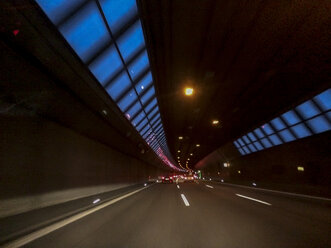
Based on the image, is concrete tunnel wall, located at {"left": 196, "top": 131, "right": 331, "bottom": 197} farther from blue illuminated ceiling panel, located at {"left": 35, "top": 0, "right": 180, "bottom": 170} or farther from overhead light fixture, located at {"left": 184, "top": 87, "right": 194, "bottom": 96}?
blue illuminated ceiling panel, located at {"left": 35, "top": 0, "right": 180, "bottom": 170}

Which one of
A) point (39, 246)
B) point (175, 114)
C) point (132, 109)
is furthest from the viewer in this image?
point (175, 114)

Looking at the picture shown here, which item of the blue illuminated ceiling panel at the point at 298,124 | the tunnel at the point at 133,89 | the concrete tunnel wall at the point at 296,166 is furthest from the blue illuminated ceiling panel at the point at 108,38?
the concrete tunnel wall at the point at 296,166

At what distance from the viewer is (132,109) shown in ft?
66.1

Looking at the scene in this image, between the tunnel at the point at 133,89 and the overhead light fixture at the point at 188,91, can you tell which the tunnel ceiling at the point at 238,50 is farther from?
the overhead light fixture at the point at 188,91

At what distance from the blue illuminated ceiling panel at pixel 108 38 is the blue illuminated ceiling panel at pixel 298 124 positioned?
11.4 m

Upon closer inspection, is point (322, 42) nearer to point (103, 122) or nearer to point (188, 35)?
point (188, 35)

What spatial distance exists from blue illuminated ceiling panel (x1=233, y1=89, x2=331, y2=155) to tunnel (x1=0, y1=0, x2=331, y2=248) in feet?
0.67

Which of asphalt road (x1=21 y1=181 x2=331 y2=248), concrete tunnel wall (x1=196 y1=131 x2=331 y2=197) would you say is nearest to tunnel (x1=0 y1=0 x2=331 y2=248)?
asphalt road (x1=21 y1=181 x2=331 y2=248)

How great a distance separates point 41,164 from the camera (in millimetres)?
11734

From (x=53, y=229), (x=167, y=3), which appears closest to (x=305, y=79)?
(x=167, y=3)

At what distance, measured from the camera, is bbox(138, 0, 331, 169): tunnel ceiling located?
8055 millimetres

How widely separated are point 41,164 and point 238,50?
9.46m

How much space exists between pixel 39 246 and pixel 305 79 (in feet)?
44.3

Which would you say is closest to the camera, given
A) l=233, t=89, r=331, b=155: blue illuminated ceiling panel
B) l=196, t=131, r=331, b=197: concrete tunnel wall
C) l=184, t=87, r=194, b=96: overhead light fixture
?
l=184, t=87, r=194, b=96: overhead light fixture
